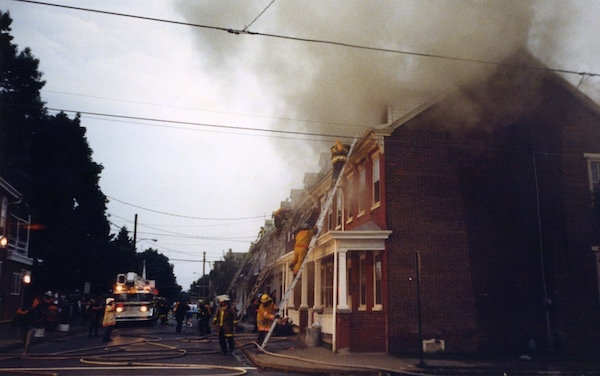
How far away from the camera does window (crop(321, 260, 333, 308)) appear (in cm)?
2089

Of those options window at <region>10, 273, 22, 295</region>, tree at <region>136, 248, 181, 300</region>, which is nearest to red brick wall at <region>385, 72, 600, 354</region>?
window at <region>10, 273, 22, 295</region>

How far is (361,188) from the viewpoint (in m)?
18.2

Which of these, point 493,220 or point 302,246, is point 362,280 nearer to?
point 302,246

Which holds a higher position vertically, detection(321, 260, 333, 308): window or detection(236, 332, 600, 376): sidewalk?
detection(321, 260, 333, 308): window

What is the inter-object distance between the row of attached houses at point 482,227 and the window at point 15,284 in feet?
62.6

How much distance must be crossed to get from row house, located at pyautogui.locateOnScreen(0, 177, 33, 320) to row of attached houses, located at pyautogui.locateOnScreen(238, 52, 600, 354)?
57.1 feet

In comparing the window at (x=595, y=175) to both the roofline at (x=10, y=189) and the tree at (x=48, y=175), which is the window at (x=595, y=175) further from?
the tree at (x=48, y=175)

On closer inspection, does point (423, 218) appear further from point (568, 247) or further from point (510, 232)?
point (568, 247)

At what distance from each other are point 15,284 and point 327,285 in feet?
57.5

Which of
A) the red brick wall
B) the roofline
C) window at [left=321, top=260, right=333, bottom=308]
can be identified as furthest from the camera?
the roofline

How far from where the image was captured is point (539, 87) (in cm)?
1633

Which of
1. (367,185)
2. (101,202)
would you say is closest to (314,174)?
(367,185)

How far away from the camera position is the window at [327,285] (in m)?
20.9

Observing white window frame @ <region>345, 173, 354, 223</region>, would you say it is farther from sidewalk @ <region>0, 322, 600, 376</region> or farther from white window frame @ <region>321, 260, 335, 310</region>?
sidewalk @ <region>0, 322, 600, 376</region>
